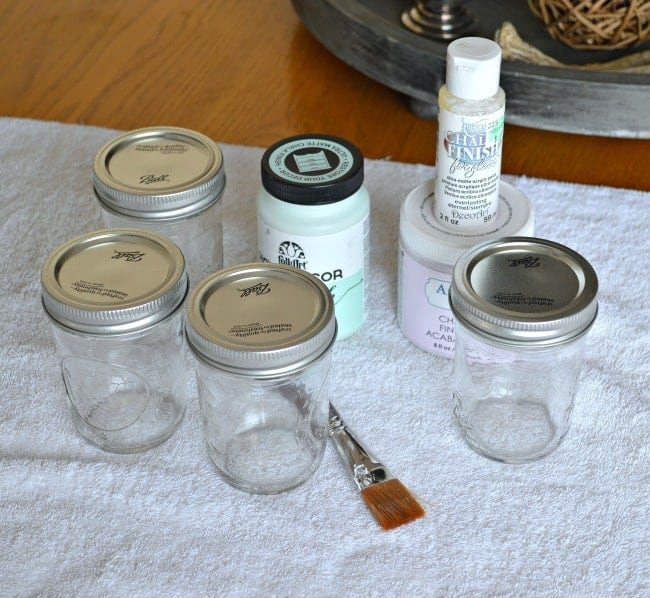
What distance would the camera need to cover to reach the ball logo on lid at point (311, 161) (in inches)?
28.5

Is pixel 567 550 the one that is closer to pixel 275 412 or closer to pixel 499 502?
pixel 499 502

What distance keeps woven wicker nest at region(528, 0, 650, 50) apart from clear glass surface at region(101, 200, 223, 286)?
0.41 m

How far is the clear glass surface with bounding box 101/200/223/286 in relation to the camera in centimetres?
76

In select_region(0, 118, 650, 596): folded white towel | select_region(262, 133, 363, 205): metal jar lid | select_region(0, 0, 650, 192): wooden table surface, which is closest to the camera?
select_region(0, 118, 650, 596): folded white towel

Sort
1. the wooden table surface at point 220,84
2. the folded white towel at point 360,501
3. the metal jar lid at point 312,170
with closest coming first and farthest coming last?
the folded white towel at point 360,501 < the metal jar lid at point 312,170 < the wooden table surface at point 220,84

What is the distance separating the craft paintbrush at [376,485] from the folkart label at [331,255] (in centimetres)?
10

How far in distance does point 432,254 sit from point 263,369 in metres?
0.17

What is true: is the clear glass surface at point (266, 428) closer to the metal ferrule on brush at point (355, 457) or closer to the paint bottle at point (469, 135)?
the metal ferrule on brush at point (355, 457)

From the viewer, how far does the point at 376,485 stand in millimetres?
659

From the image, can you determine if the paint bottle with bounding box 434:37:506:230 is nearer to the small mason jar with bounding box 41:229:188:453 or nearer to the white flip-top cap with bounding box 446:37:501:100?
the white flip-top cap with bounding box 446:37:501:100

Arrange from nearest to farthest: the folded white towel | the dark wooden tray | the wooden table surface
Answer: the folded white towel < the dark wooden tray < the wooden table surface

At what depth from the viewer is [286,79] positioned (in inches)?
43.5

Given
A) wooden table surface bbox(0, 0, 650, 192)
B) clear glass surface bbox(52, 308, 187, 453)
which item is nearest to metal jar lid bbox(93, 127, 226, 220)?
clear glass surface bbox(52, 308, 187, 453)

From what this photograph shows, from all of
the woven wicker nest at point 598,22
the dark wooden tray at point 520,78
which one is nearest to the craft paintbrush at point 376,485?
the dark wooden tray at point 520,78
